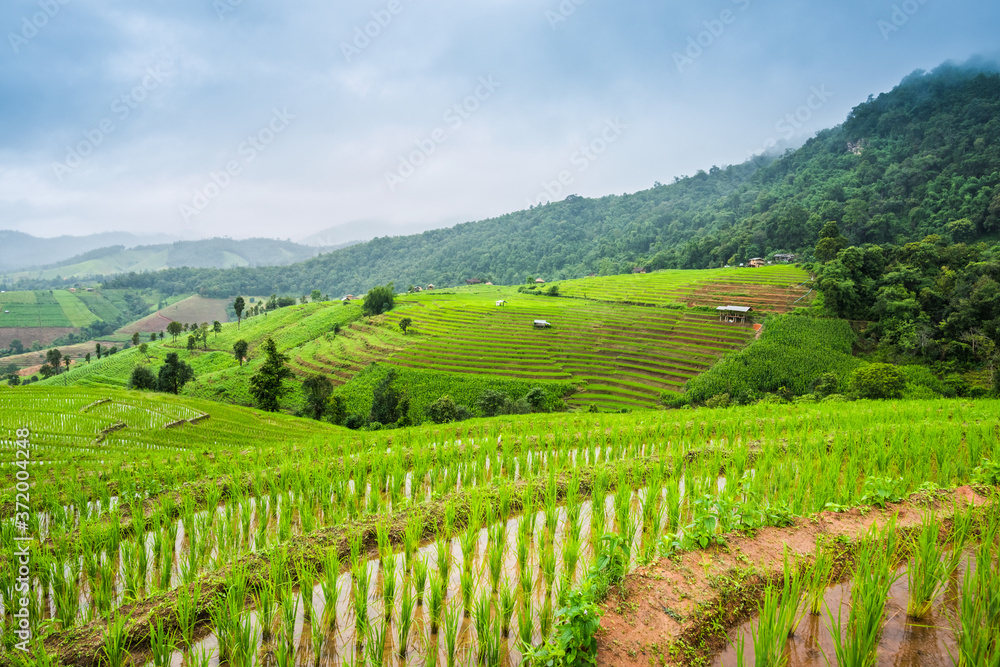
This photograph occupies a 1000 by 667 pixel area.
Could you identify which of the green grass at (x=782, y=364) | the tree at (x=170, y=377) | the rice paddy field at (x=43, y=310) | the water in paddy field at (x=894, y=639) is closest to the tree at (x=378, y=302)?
the tree at (x=170, y=377)

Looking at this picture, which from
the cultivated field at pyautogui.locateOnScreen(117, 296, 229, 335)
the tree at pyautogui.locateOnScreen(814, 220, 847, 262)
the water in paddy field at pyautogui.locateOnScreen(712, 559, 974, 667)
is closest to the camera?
the water in paddy field at pyautogui.locateOnScreen(712, 559, 974, 667)

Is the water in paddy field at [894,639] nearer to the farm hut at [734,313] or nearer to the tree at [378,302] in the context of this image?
the farm hut at [734,313]

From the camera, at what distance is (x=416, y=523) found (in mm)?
4551

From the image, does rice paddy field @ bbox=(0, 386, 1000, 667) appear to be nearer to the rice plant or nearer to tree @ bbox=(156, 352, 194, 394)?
Answer: the rice plant

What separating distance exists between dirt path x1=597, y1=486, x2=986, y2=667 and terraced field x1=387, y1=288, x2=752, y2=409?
29540mm

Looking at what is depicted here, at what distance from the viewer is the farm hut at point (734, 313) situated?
44.9 m

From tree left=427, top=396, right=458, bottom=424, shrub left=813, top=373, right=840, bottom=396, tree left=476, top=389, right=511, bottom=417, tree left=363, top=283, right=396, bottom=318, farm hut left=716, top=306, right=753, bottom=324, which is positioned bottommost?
tree left=476, top=389, right=511, bottom=417

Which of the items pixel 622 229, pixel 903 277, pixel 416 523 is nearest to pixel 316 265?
pixel 622 229

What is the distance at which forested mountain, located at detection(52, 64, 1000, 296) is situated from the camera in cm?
7266

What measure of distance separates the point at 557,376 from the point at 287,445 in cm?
3283

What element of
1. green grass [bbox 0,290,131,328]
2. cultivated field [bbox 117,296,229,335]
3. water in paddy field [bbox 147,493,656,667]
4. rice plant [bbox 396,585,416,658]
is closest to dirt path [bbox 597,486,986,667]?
water in paddy field [bbox 147,493,656,667]

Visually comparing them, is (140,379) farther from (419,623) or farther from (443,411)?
(419,623)

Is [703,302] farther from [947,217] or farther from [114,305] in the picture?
[114,305]

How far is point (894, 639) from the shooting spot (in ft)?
9.73
